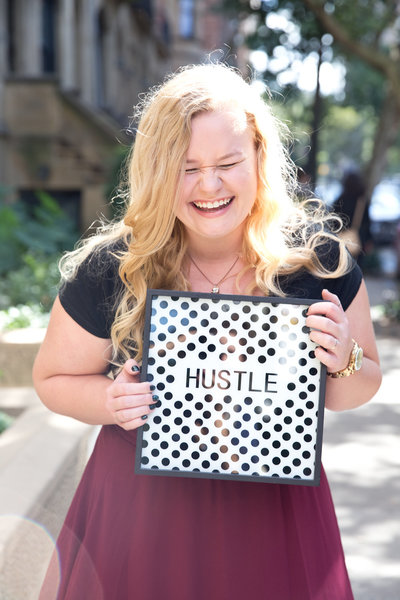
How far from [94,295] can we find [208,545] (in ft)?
2.36

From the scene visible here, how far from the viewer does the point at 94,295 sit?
2172 mm

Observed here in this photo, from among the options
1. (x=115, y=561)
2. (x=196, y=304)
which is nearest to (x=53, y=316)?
(x=196, y=304)

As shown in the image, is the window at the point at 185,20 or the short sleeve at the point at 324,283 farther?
the window at the point at 185,20

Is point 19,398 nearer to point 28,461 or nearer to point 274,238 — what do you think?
point 28,461

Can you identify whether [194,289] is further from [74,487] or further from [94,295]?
[74,487]

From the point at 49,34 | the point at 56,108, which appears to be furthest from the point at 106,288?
the point at 49,34


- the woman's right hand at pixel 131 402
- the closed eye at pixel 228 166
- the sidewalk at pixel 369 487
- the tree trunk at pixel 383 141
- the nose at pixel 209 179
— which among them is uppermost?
the tree trunk at pixel 383 141

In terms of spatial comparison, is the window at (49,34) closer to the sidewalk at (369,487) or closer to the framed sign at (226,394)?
the sidewalk at (369,487)

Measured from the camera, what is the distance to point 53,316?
2.21 m

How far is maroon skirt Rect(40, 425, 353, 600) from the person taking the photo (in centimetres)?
204

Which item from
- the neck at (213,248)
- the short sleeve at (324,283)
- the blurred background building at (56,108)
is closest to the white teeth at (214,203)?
the neck at (213,248)

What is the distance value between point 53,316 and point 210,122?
680mm

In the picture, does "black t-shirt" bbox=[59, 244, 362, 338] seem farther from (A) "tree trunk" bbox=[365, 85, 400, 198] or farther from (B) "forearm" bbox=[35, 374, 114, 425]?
(A) "tree trunk" bbox=[365, 85, 400, 198]

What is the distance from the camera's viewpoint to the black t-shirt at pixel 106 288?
2.12m
